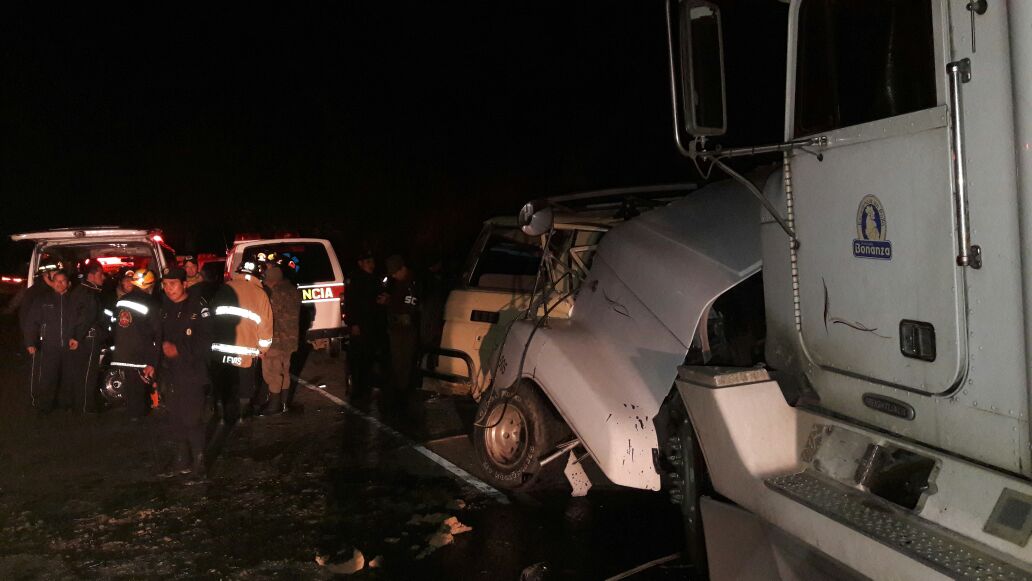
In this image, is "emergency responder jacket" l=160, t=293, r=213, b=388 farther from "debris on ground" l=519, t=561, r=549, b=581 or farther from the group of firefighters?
"debris on ground" l=519, t=561, r=549, b=581

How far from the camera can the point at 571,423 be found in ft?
15.9

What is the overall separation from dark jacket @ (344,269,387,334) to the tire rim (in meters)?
4.22

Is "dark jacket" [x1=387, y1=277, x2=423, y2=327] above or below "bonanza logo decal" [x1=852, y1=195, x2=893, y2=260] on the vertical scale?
below

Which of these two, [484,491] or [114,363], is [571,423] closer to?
[484,491]

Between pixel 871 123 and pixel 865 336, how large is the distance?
2.56ft

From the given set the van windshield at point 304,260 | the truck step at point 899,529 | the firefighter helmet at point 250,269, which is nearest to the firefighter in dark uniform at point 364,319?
the firefighter helmet at point 250,269

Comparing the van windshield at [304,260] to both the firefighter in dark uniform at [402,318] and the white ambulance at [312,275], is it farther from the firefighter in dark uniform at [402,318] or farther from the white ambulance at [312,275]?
the firefighter in dark uniform at [402,318]

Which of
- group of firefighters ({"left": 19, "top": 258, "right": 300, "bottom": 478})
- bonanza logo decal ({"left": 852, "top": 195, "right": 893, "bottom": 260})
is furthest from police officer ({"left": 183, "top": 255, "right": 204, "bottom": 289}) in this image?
bonanza logo decal ({"left": 852, "top": 195, "right": 893, "bottom": 260})

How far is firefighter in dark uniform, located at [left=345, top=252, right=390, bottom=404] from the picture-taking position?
9.95m

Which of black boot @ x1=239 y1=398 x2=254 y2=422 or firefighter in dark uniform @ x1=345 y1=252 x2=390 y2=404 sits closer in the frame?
black boot @ x1=239 y1=398 x2=254 y2=422

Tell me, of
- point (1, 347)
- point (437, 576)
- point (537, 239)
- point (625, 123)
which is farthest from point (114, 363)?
point (625, 123)

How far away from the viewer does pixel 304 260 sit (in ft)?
38.2

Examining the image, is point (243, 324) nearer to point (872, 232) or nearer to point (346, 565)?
point (346, 565)

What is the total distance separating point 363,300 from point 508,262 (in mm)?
2760
